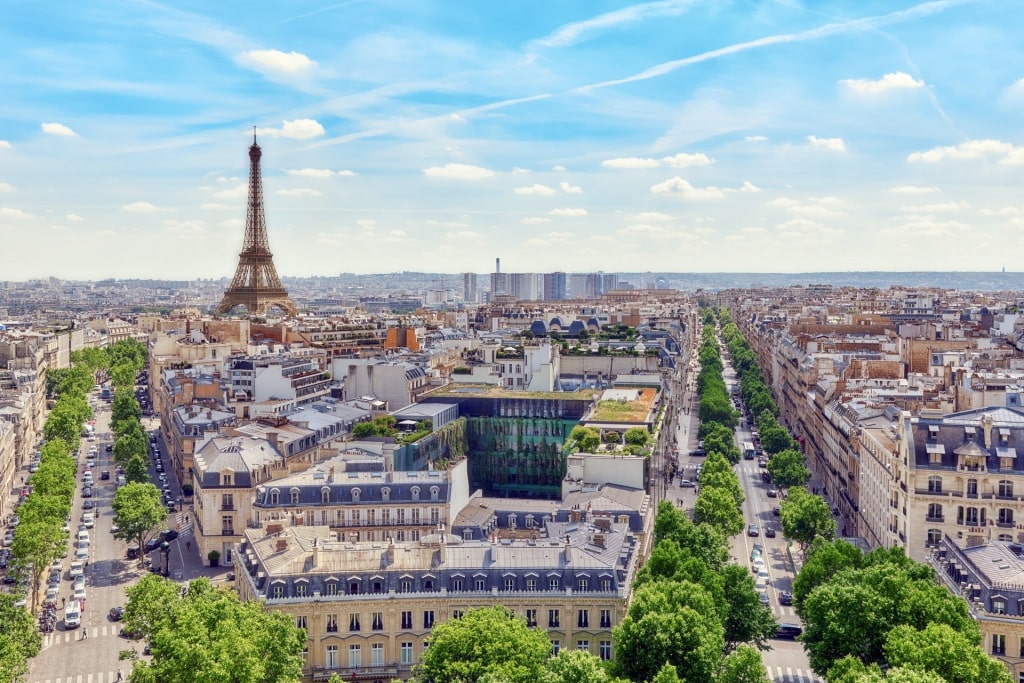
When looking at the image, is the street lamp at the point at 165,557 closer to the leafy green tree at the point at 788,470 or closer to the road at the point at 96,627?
the road at the point at 96,627

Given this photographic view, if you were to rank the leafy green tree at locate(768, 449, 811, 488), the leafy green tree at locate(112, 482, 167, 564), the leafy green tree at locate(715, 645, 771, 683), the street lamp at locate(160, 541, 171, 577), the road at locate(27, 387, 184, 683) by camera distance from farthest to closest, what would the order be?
the leafy green tree at locate(768, 449, 811, 488), the leafy green tree at locate(112, 482, 167, 564), the street lamp at locate(160, 541, 171, 577), the road at locate(27, 387, 184, 683), the leafy green tree at locate(715, 645, 771, 683)

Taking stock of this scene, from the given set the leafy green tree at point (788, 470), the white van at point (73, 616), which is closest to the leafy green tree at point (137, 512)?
the white van at point (73, 616)

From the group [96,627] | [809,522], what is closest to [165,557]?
[96,627]

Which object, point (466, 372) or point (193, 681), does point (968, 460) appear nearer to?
point (193, 681)

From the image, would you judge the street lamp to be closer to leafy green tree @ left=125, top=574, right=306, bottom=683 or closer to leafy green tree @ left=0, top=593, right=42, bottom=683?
leafy green tree @ left=0, top=593, right=42, bottom=683

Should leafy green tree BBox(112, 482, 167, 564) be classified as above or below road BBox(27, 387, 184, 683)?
above

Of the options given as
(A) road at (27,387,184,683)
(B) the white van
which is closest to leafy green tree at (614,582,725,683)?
(A) road at (27,387,184,683)
